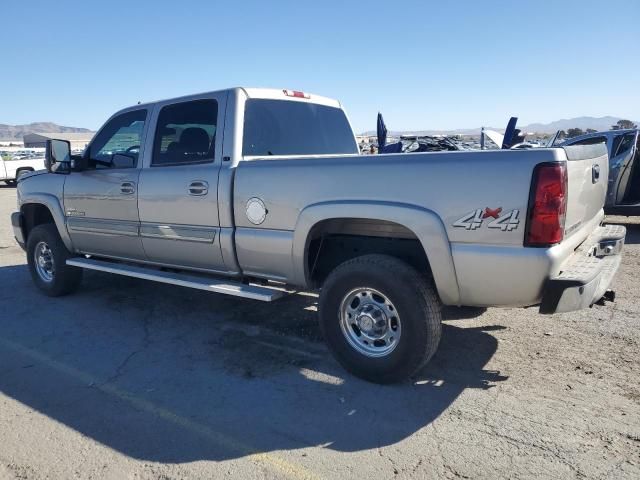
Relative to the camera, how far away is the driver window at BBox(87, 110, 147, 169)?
501 centimetres

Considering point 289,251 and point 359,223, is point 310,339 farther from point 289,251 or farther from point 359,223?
point 359,223

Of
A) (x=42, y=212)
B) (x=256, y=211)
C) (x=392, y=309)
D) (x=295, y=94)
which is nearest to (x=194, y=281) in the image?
(x=256, y=211)

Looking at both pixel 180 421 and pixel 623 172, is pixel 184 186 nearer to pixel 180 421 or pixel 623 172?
pixel 180 421

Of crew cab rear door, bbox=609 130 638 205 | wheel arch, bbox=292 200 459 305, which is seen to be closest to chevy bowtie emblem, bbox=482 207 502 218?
wheel arch, bbox=292 200 459 305

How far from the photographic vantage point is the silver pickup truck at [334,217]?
2951 mm

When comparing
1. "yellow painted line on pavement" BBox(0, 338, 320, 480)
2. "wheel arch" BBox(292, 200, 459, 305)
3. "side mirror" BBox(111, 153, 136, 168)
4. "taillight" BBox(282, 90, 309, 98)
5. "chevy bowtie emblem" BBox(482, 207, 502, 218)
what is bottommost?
"yellow painted line on pavement" BBox(0, 338, 320, 480)

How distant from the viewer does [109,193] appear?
16.6ft

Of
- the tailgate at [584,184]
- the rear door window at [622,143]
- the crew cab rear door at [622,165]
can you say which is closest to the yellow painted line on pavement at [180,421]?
the tailgate at [584,184]

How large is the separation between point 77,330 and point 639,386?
472 centimetres

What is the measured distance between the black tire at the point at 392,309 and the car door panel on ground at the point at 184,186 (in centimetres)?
121

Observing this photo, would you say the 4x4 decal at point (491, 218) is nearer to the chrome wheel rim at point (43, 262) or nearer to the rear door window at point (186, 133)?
the rear door window at point (186, 133)

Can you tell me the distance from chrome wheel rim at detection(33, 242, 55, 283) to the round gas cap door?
3.36 m

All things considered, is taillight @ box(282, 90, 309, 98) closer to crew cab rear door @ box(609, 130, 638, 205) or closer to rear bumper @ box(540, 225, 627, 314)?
rear bumper @ box(540, 225, 627, 314)

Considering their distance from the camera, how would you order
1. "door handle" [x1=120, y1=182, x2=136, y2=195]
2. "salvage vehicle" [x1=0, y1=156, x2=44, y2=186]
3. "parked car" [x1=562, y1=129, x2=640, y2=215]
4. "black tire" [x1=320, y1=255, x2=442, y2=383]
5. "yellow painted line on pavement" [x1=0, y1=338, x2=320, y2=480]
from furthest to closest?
"salvage vehicle" [x1=0, y1=156, x2=44, y2=186] → "parked car" [x1=562, y1=129, x2=640, y2=215] → "door handle" [x1=120, y1=182, x2=136, y2=195] → "black tire" [x1=320, y1=255, x2=442, y2=383] → "yellow painted line on pavement" [x1=0, y1=338, x2=320, y2=480]
